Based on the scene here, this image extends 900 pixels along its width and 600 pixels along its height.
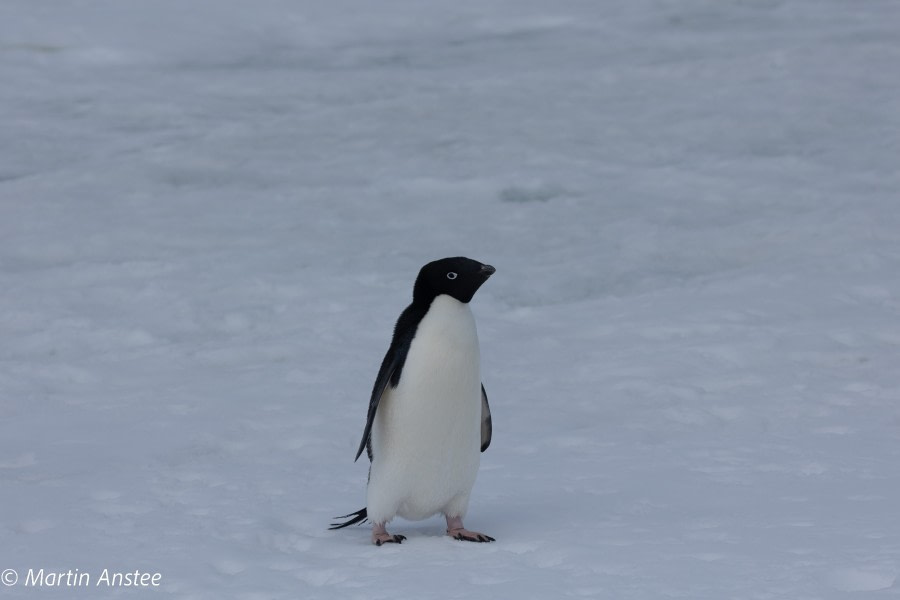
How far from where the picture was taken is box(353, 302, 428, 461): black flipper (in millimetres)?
3180

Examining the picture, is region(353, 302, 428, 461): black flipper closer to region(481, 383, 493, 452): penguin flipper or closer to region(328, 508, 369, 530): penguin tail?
region(328, 508, 369, 530): penguin tail

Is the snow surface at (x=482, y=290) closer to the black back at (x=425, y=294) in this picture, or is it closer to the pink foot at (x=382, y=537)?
the pink foot at (x=382, y=537)

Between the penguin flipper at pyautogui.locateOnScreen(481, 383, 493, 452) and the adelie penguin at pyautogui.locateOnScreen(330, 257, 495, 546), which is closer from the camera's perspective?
the adelie penguin at pyautogui.locateOnScreen(330, 257, 495, 546)

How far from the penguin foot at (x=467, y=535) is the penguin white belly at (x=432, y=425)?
0.21ft

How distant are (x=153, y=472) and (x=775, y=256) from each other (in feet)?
11.7

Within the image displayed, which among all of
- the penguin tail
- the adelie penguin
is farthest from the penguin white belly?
the penguin tail

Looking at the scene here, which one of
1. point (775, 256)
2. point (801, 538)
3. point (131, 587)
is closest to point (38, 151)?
point (775, 256)

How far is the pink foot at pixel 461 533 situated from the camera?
3.19m

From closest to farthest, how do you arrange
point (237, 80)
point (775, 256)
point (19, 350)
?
point (19, 350) → point (775, 256) → point (237, 80)

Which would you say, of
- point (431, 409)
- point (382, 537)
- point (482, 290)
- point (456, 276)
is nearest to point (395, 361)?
point (431, 409)

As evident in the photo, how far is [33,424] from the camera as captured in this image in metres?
4.50

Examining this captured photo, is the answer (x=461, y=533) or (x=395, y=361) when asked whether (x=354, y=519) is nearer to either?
(x=461, y=533)

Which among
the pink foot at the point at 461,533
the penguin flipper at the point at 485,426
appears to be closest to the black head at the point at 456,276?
the penguin flipper at the point at 485,426

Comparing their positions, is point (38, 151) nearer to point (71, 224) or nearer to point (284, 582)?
point (71, 224)
